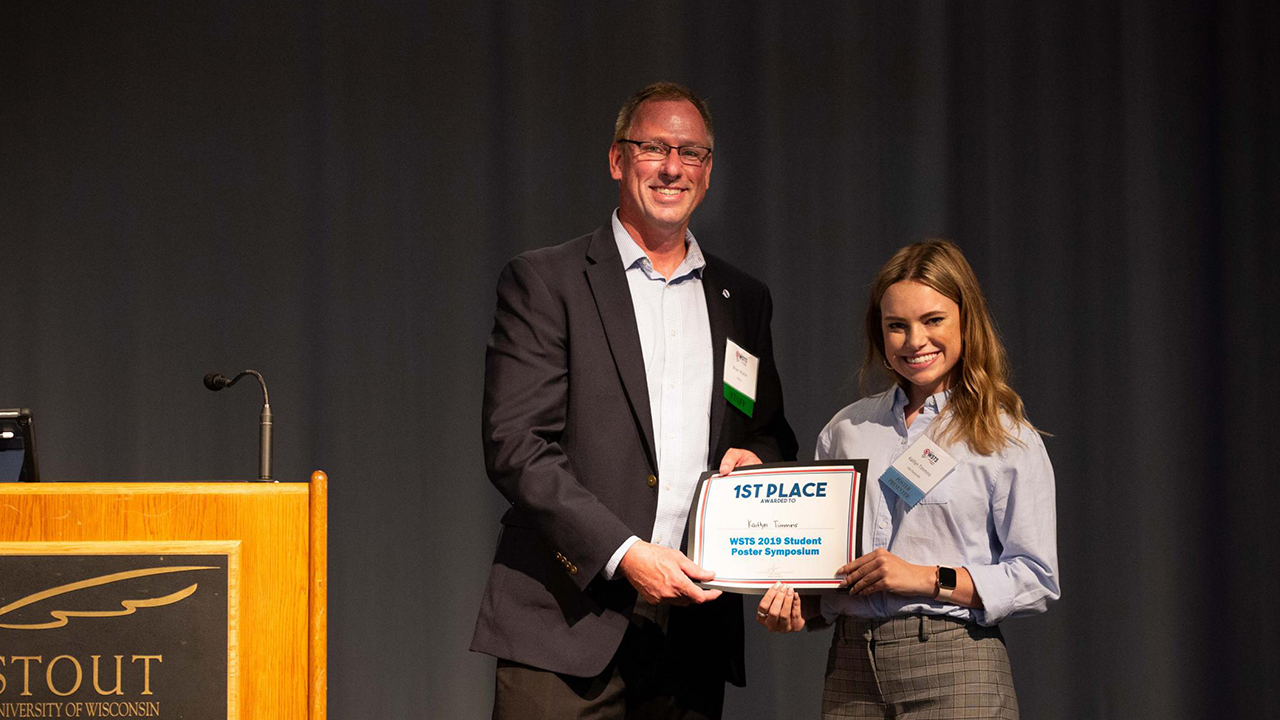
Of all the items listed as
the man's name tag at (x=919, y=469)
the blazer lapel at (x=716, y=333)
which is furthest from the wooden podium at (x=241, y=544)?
the man's name tag at (x=919, y=469)

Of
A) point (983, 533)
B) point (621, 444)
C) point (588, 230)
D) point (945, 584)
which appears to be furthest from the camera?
point (588, 230)

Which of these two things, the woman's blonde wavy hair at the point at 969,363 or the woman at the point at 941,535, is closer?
the woman at the point at 941,535

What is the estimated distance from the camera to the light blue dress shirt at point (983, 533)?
2.02 meters

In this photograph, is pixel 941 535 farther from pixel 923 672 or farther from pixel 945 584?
pixel 923 672

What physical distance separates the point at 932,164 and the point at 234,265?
262 centimetres

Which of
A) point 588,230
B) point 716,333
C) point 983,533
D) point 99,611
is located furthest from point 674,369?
point 588,230

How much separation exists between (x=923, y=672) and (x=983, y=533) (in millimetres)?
274

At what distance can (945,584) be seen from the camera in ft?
6.52

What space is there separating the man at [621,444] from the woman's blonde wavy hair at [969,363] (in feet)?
1.34

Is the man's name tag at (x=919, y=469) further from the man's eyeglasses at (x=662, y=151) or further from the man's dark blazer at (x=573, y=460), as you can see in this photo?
the man's eyeglasses at (x=662, y=151)

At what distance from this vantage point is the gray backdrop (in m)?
4.17

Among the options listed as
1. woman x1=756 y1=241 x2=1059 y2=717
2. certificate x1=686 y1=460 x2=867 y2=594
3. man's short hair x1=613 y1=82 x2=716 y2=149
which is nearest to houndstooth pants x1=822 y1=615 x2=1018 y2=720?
woman x1=756 y1=241 x2=1059 y2=717

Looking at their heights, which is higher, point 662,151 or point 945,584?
point 662,151

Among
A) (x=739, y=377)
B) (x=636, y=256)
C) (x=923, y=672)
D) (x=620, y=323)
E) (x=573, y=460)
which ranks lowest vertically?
(x=923, y=672)
